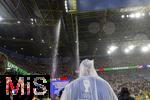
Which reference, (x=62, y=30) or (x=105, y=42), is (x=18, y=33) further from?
(x=105, y=42)

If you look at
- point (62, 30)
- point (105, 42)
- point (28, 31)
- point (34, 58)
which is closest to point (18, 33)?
point (28, 31)

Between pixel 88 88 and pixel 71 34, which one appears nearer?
pixel 88 88

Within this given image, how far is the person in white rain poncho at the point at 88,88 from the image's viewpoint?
134 inches

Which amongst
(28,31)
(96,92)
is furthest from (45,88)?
(28,31)

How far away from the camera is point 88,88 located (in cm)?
347

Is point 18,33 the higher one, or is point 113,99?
point 18,33

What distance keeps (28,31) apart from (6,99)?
708 inches

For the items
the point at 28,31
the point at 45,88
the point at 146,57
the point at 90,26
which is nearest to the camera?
the point at 45,88

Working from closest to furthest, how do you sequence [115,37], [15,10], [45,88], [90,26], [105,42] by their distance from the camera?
[45,88] < [15,10] < [90,26] < [115,37] < [105,42]

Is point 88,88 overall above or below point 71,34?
below

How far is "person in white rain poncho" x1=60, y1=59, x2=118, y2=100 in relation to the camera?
11.2 feet

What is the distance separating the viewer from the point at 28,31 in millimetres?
22844

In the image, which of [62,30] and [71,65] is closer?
[62,30]

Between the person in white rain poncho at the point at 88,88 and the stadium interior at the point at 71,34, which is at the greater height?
the stadium interior at the point at 71,34
